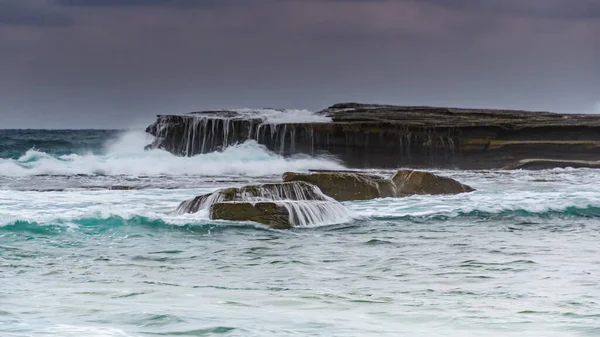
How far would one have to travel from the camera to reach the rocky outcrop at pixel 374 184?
17.0m

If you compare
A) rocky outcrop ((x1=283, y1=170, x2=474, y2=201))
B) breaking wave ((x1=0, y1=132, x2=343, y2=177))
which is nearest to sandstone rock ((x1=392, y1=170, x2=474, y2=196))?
rocky outcrop ((x1=283, y1=170, x2=474, y2=201))

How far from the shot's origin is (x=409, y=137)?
3238 cm

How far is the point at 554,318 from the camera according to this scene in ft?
21.7

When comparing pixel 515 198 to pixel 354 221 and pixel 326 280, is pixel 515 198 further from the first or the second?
pixel 326 280

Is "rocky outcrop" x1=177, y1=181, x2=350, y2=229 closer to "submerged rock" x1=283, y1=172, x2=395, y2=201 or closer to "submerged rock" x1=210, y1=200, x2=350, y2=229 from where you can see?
"submerged rock" x1=210, y1=200, x2=350, y2=229

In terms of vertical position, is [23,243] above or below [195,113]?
below

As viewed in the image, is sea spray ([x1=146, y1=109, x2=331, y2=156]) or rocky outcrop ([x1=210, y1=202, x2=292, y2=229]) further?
sea spray ([x1=146, y1=109, x2=331, y2=156])

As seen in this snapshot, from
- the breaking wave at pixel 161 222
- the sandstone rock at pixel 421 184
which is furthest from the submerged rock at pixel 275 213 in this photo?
the sandstone rock at pixel 421 184

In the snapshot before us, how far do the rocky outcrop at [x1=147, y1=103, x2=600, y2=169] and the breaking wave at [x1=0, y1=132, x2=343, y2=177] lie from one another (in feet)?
2.25

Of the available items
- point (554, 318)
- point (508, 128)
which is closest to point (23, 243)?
point (554, 318)

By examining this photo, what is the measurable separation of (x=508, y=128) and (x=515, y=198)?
49.2 feet

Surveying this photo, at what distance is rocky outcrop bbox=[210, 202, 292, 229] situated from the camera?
13.2 metres

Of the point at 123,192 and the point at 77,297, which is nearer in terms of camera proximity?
the point at 77,297

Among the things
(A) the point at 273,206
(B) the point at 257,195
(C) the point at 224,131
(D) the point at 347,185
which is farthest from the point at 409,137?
(A) the point at 273,206
